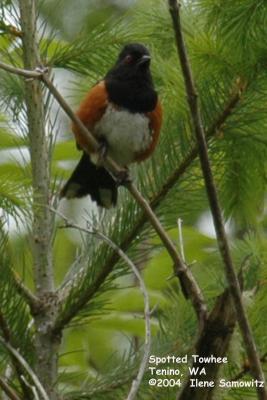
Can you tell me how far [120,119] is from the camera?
3.15 m

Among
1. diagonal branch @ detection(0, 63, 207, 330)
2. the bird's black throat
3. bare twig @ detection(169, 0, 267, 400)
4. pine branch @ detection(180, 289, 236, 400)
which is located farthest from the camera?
the bird's black throat

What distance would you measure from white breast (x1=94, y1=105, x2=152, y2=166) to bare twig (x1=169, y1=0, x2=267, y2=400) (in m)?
1.26

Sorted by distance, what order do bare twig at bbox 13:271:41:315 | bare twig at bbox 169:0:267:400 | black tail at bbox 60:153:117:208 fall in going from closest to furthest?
bare twig at bbox 169:0:267:400 → bare twig at bbox 13:271:41:315 → black tail at bbox 60:153:117:208

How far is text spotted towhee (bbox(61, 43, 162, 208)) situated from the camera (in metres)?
3.10

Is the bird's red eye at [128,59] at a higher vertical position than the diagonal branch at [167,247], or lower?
higher

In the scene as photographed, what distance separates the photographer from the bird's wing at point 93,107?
121 inches

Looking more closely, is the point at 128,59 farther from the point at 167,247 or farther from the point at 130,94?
the point at 167,247

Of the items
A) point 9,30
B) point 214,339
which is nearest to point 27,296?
point 214,339

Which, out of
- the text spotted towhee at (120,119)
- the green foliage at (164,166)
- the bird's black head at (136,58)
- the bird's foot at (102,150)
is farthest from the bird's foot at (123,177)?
the bird's black head at (136,58)

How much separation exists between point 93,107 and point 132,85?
0.22m

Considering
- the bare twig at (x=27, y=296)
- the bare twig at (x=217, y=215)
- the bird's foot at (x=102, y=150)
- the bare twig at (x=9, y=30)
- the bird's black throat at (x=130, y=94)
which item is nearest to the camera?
the bare twig at (x=217, y=215)

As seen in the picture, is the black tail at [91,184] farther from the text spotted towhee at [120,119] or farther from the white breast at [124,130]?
the white breast at [124,130]

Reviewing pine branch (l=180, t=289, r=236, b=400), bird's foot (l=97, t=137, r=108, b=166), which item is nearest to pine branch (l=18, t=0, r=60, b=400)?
pine branch (l=180, t=289, r=236, b=400)

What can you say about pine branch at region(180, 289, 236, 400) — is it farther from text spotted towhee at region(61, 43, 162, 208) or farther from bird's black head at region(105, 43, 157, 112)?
bird's black head at region(105, 43, 157, 112)
